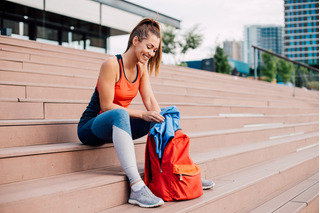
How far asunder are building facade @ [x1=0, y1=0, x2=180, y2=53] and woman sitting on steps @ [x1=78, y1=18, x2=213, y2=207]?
483cm

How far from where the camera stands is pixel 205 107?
14.5ft

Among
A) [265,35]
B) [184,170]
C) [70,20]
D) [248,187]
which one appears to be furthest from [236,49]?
[184,170]

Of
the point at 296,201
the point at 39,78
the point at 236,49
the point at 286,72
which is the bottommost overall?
the point at 296,201

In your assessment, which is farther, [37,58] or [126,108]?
[37,58]

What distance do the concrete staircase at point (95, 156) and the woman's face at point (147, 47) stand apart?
0.69 metres

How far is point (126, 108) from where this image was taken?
2.19 meters

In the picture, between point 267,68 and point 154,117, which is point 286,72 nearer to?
point 267,68

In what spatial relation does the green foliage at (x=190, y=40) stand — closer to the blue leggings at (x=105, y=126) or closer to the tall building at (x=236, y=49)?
the blue leggings at (x=105, y=126)

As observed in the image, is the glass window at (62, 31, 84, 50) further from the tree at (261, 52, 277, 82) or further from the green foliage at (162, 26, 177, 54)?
the green foliage at (162, 26, 177, 54)

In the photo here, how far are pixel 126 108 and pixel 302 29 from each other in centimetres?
11011

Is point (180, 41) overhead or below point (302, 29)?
below

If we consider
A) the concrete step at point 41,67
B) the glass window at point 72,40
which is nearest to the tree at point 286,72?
the glass window at point 72,40

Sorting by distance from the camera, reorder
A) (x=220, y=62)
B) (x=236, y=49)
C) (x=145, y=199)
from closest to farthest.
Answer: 1. (x=145, y=199)
2. (x=220, y=62)
3. (x=236, y=49)

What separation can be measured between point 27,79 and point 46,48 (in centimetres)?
212
